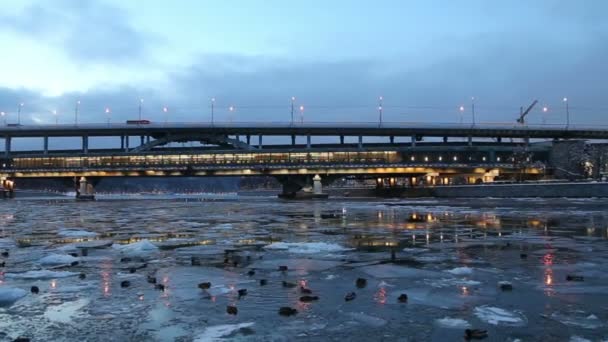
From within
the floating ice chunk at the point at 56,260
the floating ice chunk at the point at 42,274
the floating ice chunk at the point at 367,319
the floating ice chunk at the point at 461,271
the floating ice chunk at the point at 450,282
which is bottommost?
the floating ice chunk at the point at 56,260

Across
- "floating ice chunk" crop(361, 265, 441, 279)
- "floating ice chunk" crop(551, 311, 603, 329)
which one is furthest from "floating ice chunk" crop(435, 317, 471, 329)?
"floating ice chunk" crop(361, 265, 441, 279)

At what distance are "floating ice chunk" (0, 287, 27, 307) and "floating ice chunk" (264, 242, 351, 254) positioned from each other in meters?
7.66

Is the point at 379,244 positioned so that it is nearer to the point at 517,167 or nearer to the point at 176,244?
the point at 176,244

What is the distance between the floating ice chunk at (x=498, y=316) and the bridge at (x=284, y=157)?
104533 mm

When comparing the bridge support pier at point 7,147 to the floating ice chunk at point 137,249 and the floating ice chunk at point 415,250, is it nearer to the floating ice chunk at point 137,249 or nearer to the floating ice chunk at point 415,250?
the floating ice chunk at point 137,249

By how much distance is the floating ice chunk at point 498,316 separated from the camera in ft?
23.8

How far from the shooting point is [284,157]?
11862 centimetres

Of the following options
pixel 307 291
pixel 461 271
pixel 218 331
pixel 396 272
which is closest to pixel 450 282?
pixel 461 271

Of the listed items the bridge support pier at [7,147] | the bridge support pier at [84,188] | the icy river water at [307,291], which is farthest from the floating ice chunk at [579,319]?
the bridge support pier at [7,147]

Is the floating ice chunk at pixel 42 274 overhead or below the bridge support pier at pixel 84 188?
overhead

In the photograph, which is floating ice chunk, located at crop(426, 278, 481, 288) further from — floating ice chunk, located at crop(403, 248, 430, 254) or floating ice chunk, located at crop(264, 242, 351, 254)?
floating ice chunk, located at crop(264, 242, 351, 254)

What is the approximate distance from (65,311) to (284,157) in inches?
4359

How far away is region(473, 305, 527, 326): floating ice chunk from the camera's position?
725 cm

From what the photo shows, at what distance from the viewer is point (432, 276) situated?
11.0 meters
